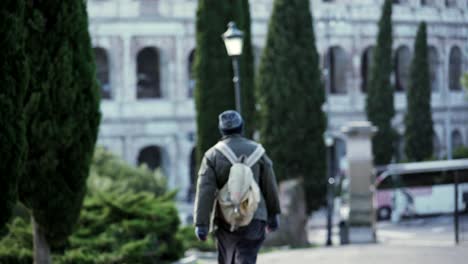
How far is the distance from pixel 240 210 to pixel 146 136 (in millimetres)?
38516

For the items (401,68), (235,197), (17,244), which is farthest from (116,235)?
(401,68)

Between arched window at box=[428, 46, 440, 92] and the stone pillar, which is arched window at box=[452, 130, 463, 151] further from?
the stone pillar

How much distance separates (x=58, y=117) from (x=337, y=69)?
41.0 m

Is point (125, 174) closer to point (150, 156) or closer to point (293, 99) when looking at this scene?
point (293, 99)

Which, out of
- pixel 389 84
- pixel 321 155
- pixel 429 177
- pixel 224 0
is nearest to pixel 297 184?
pixel 321 155

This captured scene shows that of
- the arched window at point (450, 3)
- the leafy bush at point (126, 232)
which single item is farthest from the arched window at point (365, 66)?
the leafy bush at point (126, 232)

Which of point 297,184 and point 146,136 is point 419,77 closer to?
point 146,136

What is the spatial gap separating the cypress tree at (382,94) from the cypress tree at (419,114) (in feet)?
5.98

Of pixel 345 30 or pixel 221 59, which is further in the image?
pixel 345 30

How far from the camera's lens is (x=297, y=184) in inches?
1059

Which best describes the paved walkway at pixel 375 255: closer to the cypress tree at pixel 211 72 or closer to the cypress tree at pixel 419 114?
the cypress tree at pixel 211 72

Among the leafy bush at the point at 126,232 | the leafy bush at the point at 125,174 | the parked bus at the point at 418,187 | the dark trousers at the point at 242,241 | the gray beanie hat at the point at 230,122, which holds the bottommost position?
the parked bus at the point at 418,187

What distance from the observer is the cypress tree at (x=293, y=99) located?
28547 millimetres

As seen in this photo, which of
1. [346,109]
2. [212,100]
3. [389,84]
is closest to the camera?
[212,100]
